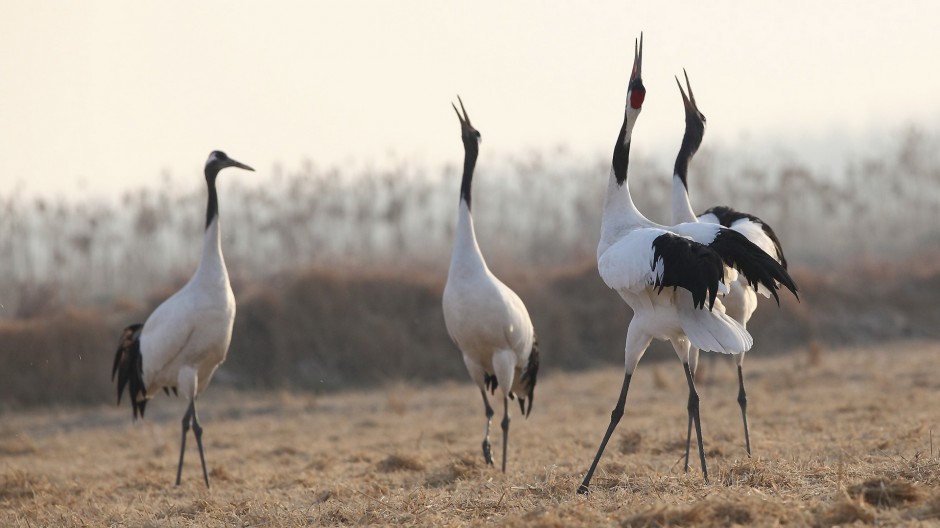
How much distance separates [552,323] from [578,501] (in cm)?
1228

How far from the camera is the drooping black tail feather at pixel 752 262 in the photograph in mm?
5121

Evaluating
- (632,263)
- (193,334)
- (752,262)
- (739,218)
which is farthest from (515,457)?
(752,262)

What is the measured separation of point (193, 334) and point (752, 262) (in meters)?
4.36

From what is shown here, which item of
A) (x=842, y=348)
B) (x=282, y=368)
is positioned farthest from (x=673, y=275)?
(x=842, y=348)

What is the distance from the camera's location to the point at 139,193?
23.6 m

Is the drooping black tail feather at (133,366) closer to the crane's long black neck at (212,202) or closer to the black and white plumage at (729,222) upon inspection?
the crane's long black neck at (212,202)

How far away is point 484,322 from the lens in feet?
24.3

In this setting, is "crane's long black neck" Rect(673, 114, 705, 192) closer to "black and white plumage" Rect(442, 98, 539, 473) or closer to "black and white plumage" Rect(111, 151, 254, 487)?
"black and white plumage" Rect(442, 98, 539, 473)

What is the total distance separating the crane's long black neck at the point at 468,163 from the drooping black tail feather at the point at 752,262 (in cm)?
293

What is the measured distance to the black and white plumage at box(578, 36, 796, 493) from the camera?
5086 millimetres

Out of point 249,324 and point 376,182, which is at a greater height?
point 376,182

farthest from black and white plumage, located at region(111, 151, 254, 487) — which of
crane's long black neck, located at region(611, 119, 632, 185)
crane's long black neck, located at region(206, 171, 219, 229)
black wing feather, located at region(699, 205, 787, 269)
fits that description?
black wing feather, located at region(699, 205, 787, 269)

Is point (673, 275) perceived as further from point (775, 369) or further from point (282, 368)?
point (282, 368)

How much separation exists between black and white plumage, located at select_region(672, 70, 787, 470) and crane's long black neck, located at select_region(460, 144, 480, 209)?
149 cm
